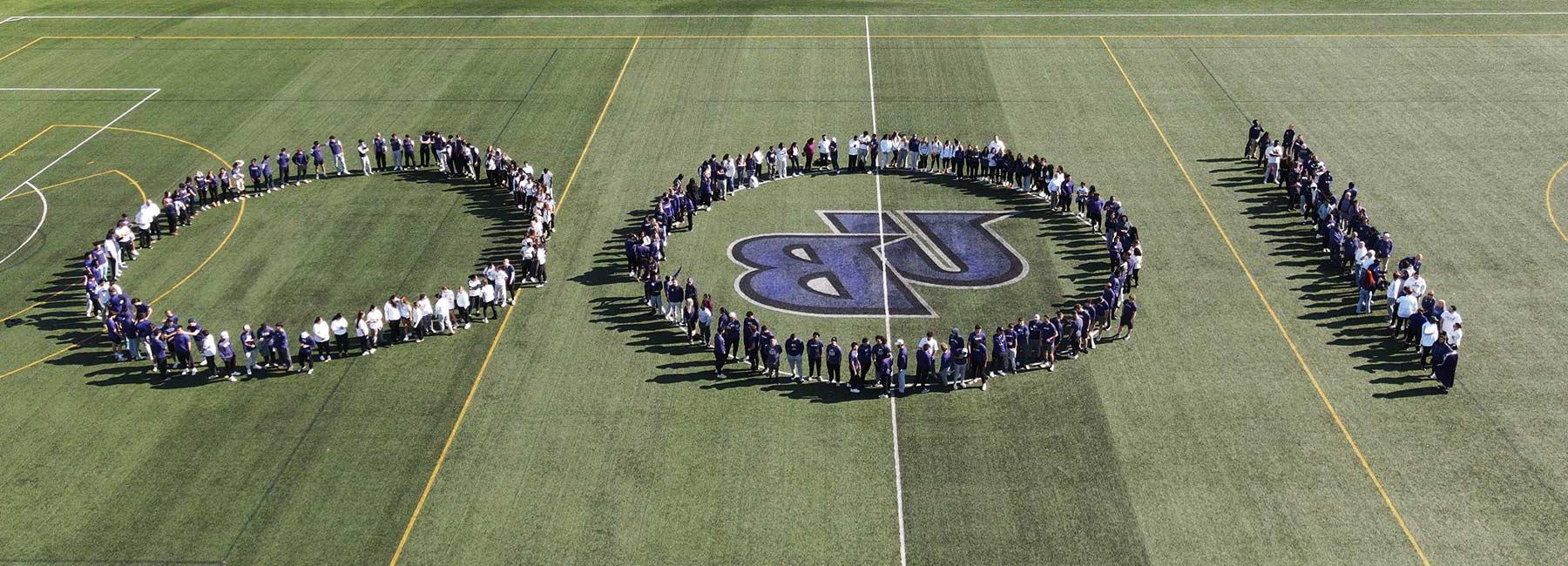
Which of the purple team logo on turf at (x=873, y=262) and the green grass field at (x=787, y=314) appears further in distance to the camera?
the purple team logo on turf at (x=873, y=262)

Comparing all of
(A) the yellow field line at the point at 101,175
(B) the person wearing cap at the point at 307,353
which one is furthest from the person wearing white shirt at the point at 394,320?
(A) the yellow field line at the point at 101,175

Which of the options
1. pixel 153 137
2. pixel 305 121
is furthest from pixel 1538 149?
pixel 153 137

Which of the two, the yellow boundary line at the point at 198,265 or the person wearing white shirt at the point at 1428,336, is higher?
the yellow boundary line at the point at 198,265

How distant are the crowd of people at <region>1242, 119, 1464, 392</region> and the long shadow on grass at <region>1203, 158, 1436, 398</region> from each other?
23 cm

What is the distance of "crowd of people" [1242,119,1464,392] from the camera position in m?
33.4

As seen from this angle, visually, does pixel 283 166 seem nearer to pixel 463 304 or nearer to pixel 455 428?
pixel 463 304

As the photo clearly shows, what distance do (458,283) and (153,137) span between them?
2234cm

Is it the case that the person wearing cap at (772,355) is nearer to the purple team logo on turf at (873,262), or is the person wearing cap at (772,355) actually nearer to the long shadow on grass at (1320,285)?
the purple team logo on turf at (873,262)

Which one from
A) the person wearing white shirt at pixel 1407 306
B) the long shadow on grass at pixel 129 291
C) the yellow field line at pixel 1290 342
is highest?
the long shadow on grass at pixel 129 291

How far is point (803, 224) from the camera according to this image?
43.6 m

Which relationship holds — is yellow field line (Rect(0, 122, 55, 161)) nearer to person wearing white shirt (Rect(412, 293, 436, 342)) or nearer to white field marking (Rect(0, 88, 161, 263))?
white field marking (Rect(0, 88, 161, 263))

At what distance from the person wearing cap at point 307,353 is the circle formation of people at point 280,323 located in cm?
4

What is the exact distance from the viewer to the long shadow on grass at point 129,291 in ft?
115

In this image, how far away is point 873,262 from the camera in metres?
40.5
